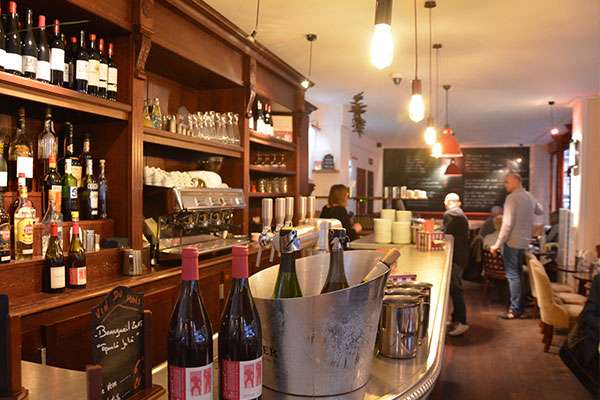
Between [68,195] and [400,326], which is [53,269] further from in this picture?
[400,326]

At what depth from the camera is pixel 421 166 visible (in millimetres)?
12758

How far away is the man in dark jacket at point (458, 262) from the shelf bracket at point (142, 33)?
3184 millimetres

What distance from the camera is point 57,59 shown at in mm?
2377

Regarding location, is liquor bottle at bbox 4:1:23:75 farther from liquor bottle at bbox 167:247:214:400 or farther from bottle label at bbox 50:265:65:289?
liquor bottle at bbox 167:247:214:400

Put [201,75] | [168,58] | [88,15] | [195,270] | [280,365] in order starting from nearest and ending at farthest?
[195,270] < [280,365] < [88,15] < [168,58] < [201,75]

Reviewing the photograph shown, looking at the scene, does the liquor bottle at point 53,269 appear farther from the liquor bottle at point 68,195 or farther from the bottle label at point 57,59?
the bottle label at point 57,59

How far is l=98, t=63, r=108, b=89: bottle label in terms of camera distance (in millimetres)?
2617

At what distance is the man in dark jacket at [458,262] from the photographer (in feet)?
15.2

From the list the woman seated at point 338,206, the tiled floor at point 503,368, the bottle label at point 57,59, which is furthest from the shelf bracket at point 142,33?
the tiled floor at point 503,368

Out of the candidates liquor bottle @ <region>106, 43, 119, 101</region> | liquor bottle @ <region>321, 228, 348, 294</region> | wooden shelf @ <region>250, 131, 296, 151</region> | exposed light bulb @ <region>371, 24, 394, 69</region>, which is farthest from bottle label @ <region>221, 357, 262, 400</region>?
wooden shelf @ <region>250, 131, 296, 151</region>

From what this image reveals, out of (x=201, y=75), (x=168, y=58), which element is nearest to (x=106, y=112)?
(x=168, y=58)

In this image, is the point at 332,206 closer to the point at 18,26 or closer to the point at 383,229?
the point at 383,229

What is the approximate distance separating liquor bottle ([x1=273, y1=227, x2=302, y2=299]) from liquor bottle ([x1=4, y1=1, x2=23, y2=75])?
178 cm

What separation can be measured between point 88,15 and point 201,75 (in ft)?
4.17
